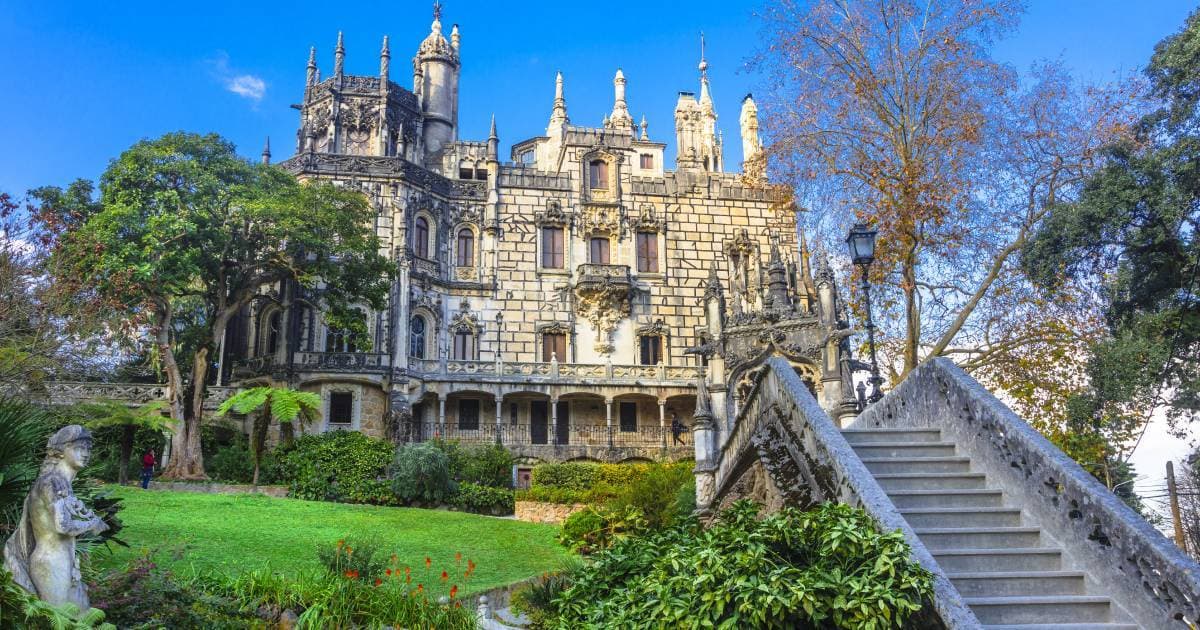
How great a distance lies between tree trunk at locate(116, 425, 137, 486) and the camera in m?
27.6

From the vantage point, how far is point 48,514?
7426 mm

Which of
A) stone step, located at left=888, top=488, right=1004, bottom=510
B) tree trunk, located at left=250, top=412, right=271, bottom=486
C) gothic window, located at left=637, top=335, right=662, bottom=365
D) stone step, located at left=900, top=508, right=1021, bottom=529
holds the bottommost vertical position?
stone step, located at left=900, top=508, right=1021, bottom=529

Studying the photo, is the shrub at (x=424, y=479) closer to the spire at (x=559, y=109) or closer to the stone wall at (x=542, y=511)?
the stone wall at (x=542, y=511)

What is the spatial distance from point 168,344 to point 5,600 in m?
23.8

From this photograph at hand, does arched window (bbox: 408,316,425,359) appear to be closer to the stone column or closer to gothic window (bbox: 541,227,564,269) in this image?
gothic window (bbox: 541,227,564,269)

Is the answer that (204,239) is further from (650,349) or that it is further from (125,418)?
(650,349)

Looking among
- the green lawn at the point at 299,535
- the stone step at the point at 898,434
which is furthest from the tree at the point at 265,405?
the stone step at the point at 898,434

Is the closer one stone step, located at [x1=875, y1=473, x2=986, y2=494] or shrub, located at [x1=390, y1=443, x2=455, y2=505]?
stone step, located at [x1=875, y1=473, x2=986, y2=494]

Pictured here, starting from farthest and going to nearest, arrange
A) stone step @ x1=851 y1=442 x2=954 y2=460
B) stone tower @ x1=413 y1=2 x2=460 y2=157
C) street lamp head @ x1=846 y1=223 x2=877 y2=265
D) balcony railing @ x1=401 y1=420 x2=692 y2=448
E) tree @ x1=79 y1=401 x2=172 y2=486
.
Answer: stone tower @ x1=413 y1=2 x2=460 y2=157 → balcony railing @ x1=401 y1=420 x2=692 y2=448 → tree @ x1=79 y1=401 x2=172 y2=486 → street lamp head @ x1=846 y1=223 x2=877 y2=265 → stone step @ x1=851 y1=442 x2=954 y2=460

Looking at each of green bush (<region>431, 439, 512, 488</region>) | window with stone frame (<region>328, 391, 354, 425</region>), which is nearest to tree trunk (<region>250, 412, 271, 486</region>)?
window with stone frame (<region>328, 391, 354, 425</region>)

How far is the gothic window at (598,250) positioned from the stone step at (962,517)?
32150mm

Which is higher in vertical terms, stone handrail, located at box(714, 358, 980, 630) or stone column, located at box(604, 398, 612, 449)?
stone column, located at box(604, 398, 612, 449)

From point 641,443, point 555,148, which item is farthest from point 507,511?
point 555,148

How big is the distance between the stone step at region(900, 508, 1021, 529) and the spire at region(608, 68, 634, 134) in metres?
49.3
